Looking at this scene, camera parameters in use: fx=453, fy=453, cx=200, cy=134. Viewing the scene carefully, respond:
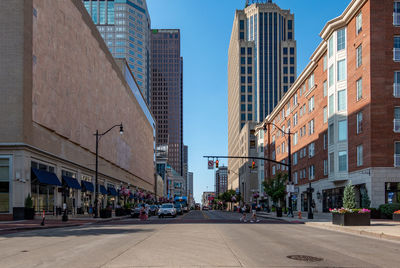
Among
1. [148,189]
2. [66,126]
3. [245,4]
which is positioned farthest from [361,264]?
[245,4]

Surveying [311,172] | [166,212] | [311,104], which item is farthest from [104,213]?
[311,104]

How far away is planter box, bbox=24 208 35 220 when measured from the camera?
119 feet

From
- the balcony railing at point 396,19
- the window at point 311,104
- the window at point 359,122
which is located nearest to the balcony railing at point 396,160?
the window at point 359,122

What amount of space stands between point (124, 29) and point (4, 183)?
138 metres

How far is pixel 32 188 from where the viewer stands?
39062mm

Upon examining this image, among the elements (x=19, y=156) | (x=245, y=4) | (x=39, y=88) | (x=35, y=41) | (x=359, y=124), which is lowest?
(x=19, y=156)

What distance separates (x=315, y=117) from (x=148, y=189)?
7805 centimetres

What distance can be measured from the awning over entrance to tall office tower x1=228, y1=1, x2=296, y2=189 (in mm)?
105041

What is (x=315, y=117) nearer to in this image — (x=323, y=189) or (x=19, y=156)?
(x=323, y=189)

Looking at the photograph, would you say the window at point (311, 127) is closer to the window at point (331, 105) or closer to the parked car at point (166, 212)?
the window at point (331, 105)

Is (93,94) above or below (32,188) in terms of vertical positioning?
above

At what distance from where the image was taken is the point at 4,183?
36.2m

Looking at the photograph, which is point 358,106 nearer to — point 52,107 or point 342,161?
point 342,161

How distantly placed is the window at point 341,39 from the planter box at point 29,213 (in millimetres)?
35275
